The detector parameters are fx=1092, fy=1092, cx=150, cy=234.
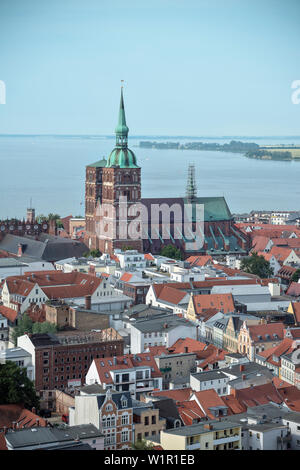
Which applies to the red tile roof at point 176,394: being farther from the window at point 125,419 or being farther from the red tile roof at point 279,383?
the window at point 125,419

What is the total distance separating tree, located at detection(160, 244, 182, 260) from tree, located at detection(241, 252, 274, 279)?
4078mm

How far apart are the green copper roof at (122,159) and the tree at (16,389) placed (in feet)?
80.2

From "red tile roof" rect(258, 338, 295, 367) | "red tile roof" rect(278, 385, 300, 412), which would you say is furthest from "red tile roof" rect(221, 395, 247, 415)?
"red tile roof" rect(258, 338, 295, 367)

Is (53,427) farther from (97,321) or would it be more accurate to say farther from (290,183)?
(290,183)

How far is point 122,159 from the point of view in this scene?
4806 cm

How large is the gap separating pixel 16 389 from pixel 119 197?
24.4 meters

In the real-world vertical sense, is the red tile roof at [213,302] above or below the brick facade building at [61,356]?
above

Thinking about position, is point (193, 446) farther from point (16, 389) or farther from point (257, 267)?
point (257, 267)

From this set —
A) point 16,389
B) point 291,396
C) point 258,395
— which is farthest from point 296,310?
point 16,389

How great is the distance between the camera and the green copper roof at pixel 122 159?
1890 inches

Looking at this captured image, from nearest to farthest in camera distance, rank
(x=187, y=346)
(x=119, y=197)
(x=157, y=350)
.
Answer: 1. (x=157, y=350)
2. (x=187, y=346)
3. (x=119, y=197)

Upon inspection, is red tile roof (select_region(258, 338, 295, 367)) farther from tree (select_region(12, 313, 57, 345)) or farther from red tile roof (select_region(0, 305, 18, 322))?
red tile roof (select_region(0, 305, 18, 322))

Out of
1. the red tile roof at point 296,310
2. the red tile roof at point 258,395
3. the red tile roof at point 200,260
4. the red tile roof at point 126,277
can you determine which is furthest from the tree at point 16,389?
the red tile roof at point 200,260

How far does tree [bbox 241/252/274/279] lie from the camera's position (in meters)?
42.7
